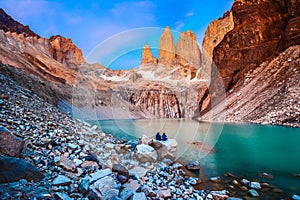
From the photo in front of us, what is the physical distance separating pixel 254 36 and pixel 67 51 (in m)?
105

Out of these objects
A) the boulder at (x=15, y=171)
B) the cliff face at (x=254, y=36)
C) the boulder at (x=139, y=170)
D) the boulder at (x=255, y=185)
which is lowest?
the boulder at (x=255, y=185)

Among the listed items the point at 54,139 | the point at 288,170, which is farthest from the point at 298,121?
the point at 54,139

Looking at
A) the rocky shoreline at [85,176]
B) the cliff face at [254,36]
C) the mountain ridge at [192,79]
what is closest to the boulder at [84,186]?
the rocky shoreline at [85,176]

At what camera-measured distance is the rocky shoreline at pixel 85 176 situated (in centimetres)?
362

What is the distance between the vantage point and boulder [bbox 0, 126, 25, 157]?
3932 millimetres

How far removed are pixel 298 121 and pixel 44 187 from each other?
3336 cm

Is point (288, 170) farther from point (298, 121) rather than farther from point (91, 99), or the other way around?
point (91, 99)

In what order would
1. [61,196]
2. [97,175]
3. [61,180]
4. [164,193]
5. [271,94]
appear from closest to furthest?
[61,196]
[61,180]
[97,175]
[164,193]
[271,94]

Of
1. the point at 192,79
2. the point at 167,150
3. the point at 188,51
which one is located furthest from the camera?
the point at 188,51

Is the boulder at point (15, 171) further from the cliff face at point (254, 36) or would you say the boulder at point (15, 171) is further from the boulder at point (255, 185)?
the cliff face at point (254, 36)

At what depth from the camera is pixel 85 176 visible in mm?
4543

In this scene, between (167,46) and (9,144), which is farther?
(167,46)

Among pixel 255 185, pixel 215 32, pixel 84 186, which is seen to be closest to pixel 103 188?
pixel 84 186

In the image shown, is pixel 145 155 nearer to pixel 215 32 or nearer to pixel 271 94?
pixel 271 94
